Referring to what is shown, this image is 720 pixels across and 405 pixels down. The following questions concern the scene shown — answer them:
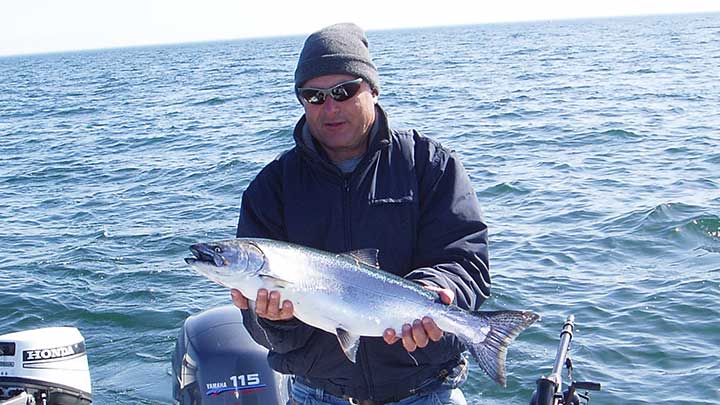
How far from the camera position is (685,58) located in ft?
137

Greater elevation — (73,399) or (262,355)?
(262,355)

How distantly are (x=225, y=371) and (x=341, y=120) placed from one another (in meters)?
2.44

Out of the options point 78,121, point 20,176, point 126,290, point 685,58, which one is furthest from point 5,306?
point 685,58

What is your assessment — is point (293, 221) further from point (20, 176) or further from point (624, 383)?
point (20, 176)

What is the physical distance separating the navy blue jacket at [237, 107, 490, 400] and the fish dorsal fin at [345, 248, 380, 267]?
0.57 ft

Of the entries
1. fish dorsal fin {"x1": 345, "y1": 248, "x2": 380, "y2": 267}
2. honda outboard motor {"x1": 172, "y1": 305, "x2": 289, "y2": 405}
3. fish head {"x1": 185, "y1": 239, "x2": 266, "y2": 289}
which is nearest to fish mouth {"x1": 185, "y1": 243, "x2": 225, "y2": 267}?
fish head {"x1": 185, "y1": 239, "x2": 266, "y2": 289}

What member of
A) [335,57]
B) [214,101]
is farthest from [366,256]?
[214,101]

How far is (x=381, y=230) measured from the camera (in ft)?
14.0

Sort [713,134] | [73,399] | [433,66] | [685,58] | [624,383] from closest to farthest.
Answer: [73,399], [624,383], [713,134], [685,58], [433,66]

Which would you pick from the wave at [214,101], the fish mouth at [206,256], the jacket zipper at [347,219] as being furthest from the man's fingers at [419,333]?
the wave at [214,101]

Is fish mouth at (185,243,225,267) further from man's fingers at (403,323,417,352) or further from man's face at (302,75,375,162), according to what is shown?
man's fingers at (403,323,417,352)

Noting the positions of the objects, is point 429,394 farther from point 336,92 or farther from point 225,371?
point 225,371

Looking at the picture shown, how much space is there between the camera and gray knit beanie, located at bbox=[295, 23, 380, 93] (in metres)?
4.24

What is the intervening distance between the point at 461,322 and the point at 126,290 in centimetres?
890
